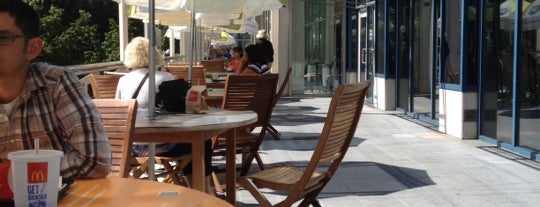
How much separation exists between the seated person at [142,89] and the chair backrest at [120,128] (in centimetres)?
181

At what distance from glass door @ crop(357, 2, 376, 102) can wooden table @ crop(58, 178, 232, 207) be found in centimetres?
1168

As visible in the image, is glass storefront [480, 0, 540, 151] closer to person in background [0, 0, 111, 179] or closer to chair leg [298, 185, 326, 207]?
chair leg [298, 185, 326, 207]

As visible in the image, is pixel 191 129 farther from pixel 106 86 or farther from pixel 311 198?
pixel 106 86

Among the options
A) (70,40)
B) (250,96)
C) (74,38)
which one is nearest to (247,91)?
(250,96)

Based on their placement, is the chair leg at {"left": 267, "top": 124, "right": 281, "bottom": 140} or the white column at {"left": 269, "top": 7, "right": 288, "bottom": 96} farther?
the white column at {"left": 269, "top": 7, "right": 288, "bottom": 96}

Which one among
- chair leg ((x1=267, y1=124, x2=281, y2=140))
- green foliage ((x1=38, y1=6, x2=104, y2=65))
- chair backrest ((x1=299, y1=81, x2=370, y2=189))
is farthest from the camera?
green foliage ((x1=38, y1=6, x2=104, y2=65))

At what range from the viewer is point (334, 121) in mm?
3264

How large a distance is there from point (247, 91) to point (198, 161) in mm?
2258

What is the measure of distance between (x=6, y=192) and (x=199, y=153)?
1.97 meters

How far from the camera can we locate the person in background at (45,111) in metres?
2.01

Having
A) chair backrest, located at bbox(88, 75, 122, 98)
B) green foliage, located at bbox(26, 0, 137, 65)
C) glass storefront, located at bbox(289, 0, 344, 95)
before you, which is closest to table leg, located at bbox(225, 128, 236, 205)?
chair backrest, located at bbox(88, 75, 122, 98)

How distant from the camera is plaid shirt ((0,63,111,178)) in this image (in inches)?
81.0

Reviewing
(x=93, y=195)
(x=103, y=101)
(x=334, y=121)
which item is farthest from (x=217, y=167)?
(x=93, y=195)

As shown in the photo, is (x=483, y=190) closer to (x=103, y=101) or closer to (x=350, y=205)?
(x=350, y=205)
